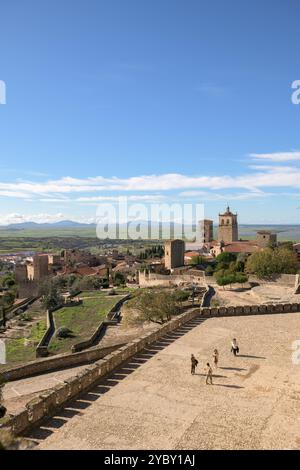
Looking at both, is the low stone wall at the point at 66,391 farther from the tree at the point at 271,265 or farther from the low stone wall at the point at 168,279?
the low stone wall at the point at 168,279

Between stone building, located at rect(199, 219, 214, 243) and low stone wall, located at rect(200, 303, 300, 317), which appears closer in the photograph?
low stone wall, located at rect(200, 303, 300, 317)

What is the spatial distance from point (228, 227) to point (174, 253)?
3472 cm

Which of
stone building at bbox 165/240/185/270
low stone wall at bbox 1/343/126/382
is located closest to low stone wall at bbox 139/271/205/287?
stone building at bbox 165/240/185/270

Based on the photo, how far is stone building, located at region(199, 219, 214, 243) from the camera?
340ft

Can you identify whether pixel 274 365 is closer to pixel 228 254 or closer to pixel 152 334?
pixel 152 334

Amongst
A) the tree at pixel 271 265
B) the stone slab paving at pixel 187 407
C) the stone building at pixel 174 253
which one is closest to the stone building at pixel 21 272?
the stone building at pixel 174 253

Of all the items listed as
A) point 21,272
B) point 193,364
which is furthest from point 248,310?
point 21,272

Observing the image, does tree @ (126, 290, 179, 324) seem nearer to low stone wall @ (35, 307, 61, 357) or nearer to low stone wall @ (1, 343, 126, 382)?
low stone wall @ (35, 307, 61, 357)

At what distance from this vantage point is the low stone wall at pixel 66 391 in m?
8.12

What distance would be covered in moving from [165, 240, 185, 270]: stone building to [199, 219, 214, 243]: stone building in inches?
1532
